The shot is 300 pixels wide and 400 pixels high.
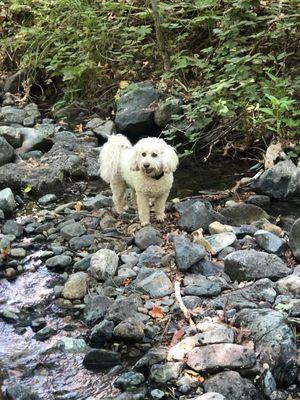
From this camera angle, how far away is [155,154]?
15.9 feet

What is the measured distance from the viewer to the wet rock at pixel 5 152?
23.2 feet

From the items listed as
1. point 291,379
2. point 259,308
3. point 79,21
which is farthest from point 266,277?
point 79,21

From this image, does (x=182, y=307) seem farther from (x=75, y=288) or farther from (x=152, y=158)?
(x=152, y=158)

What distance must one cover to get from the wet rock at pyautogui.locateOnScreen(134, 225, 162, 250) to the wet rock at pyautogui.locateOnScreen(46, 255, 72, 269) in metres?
0.60

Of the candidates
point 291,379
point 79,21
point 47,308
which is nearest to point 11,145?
point 79,21

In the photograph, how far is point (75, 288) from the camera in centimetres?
430

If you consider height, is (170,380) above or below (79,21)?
below

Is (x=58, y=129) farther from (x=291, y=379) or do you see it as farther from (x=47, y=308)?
(x=291, y=379)

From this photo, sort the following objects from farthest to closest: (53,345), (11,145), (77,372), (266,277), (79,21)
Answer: (79,21), (11,145), (266,277), (53,345), (77,372)

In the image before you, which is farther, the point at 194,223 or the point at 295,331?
the point at 194,223

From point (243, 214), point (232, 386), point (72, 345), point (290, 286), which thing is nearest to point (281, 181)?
point (243, 214)

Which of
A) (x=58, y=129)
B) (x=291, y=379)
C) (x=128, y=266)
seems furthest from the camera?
(x=58, y=129)

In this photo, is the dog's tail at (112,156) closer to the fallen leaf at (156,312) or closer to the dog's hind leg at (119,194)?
the dog's hind leg at (119,194)

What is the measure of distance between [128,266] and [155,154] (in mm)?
949
